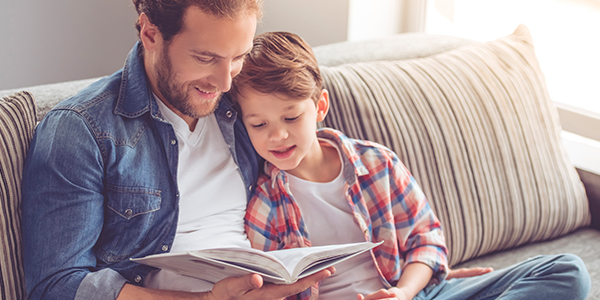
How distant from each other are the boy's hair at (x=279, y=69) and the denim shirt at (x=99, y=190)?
227 mm

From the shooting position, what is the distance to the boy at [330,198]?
1212 mm

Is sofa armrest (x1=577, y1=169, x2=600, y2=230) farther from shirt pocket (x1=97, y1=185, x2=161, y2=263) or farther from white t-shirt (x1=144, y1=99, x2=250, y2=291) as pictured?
shirt pocket (x1=97, y1=185, x2=161, y2=263)

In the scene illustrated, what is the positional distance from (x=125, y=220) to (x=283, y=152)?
387mm

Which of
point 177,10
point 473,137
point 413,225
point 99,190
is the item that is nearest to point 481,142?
point 473,137

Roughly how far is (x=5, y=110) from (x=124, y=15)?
1.25 meters

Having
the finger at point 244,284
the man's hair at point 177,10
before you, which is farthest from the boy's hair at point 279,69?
the finger at point 244,284

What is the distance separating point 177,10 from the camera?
108 cm

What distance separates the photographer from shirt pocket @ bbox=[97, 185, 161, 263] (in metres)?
1.11

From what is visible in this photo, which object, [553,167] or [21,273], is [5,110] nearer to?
[21,273]

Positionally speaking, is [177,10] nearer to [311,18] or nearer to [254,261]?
[254,261]

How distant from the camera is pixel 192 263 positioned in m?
0.92

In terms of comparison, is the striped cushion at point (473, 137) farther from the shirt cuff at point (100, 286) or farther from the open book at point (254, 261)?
the shirt cuff at point (100, 286)

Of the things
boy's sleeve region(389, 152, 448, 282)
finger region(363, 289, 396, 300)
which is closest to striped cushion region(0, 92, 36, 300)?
finger region(363, 289, 396, 300)

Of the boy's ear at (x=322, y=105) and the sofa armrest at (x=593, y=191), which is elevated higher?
the boy's ear at (x=322, y=105)
